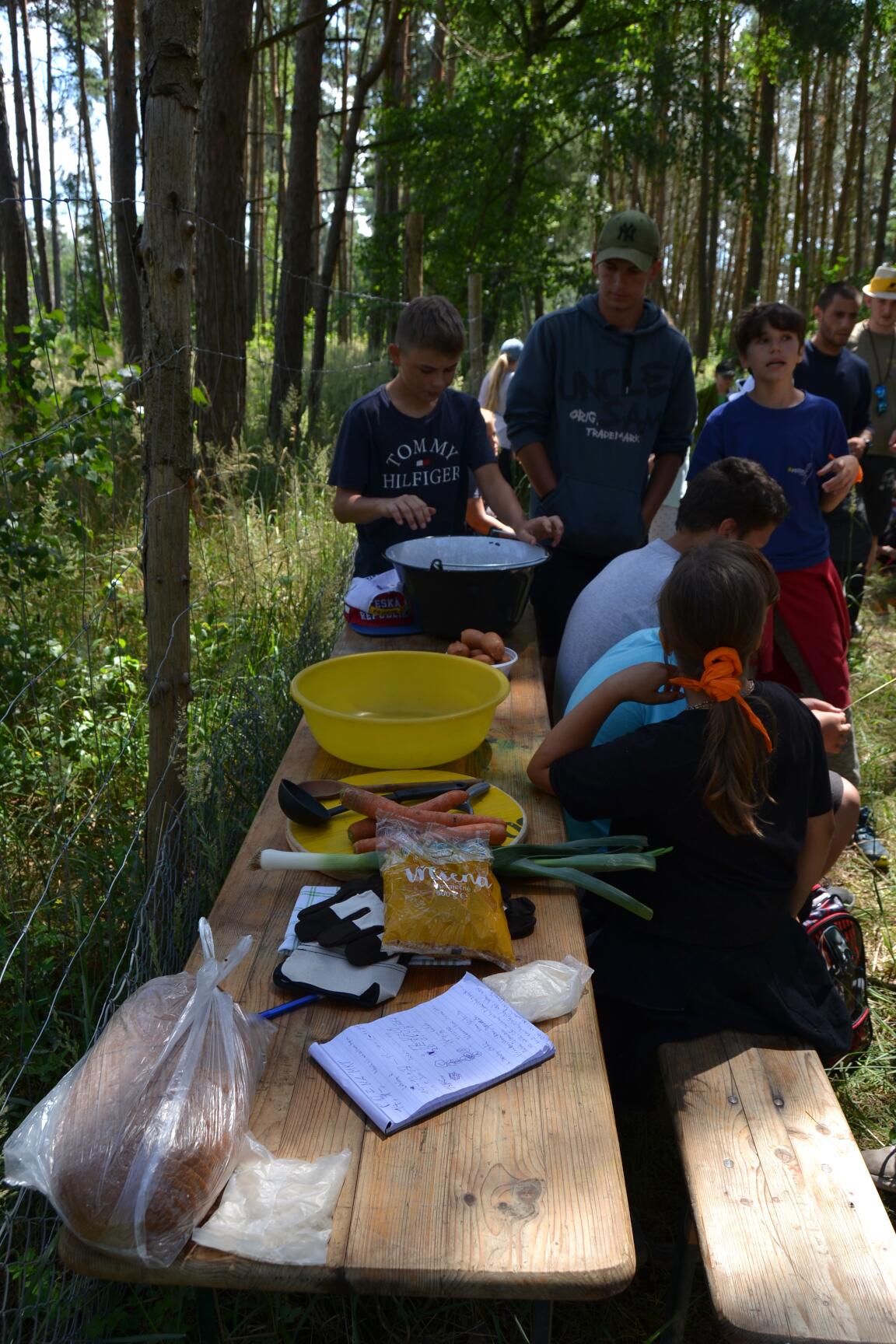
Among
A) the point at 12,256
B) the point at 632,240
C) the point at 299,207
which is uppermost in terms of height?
the point at 299,207

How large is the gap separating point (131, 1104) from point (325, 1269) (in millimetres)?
273

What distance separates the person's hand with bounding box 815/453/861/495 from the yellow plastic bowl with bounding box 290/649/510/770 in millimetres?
1960

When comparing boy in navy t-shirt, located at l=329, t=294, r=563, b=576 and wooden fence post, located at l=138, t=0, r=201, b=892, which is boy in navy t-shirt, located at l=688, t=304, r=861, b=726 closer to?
boy in navy t-shirt, located at l=329, t=294, r=563, b=576

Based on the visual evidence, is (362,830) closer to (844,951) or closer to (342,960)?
(342,960)

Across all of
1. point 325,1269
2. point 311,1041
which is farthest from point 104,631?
point 325,1269

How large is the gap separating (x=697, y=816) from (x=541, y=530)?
1409mm

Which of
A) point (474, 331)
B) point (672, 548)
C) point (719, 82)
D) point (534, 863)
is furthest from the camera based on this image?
point (719, 82)

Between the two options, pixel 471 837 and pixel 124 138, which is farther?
pixel 124 138

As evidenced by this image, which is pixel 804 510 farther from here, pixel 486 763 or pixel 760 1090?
pixel 760 1090

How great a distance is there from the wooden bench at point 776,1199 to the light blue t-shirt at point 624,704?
541mm

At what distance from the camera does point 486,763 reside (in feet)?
7.16

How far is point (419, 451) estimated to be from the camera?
126 inches

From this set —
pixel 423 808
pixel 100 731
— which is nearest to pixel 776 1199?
pixel 423 808

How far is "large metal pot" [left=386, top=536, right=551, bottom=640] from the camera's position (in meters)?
2.64
